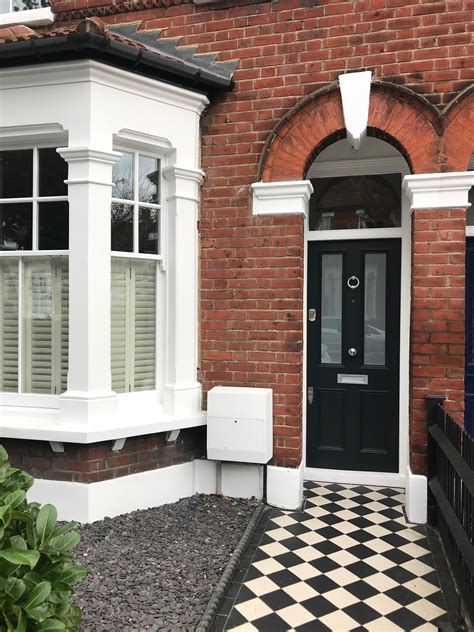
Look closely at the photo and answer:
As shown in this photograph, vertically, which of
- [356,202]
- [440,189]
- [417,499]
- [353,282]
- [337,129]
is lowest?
[417,499]

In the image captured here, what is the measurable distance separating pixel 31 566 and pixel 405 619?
2151 millimetres

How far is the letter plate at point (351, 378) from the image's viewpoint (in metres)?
5.11

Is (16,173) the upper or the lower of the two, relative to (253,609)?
upper

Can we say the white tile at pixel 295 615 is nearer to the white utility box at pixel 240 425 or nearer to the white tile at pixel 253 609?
the white tile at pixel 253 609

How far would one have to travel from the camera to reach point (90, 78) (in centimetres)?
399

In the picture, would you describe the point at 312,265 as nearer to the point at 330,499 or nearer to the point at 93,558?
the point at 330,499

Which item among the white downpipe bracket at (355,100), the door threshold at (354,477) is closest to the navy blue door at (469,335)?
the door threshold at (354,477)

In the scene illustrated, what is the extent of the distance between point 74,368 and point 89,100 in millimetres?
2073

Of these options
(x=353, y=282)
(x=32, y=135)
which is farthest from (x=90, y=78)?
(x=353, y=282)

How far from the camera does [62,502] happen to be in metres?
4.06

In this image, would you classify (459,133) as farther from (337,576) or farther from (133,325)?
(337,576)

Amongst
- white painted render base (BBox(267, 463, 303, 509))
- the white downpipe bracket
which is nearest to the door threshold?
white painted render base (BBox(267, 463, 303, 509))

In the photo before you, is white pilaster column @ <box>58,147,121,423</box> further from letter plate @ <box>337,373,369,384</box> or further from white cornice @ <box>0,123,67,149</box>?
letter plate @ <box>337,373,369,384</box>

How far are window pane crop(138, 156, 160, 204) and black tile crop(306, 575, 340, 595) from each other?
10.5 feet
